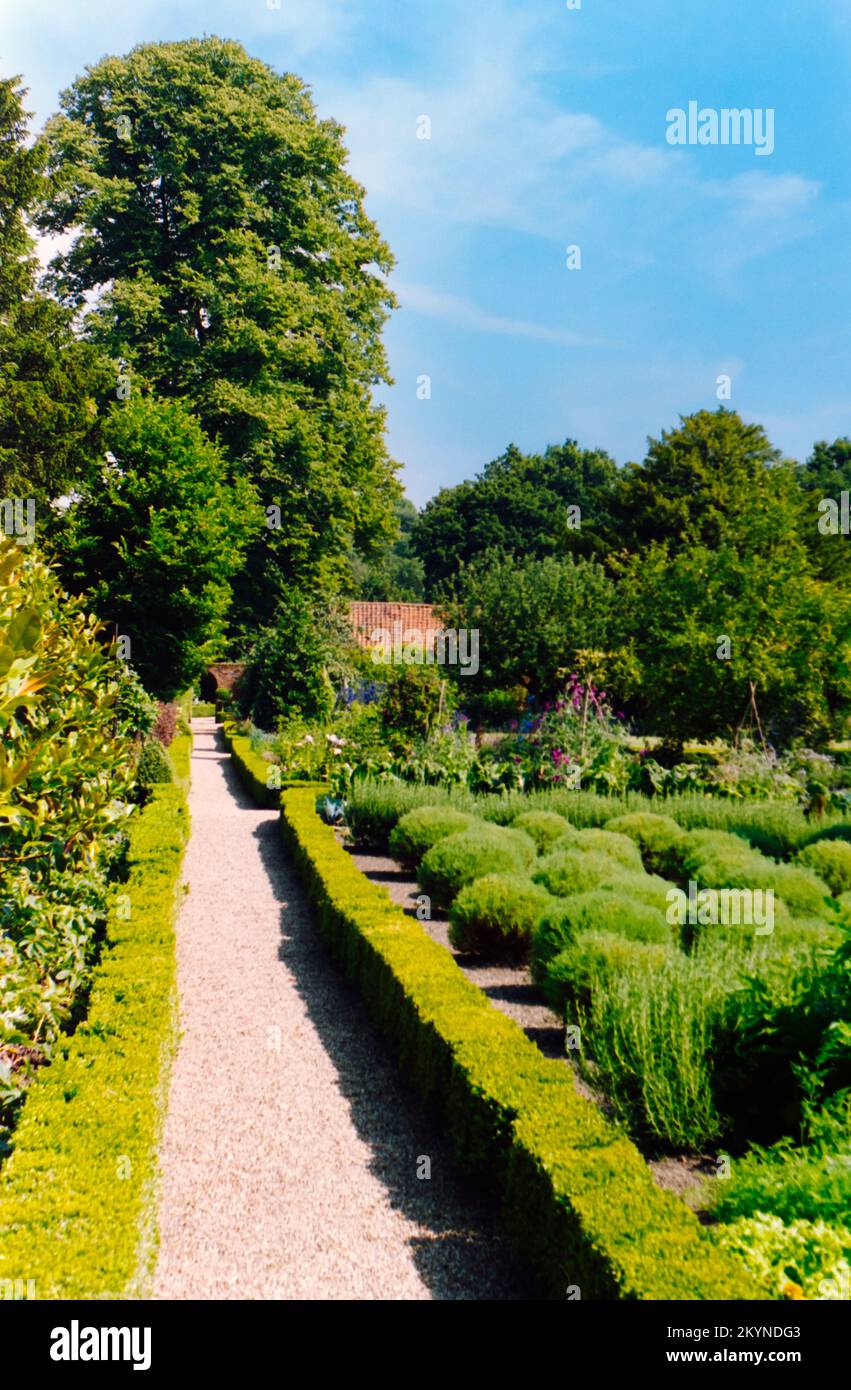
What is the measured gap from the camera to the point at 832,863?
28.6ft

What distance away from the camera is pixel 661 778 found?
1356 cm

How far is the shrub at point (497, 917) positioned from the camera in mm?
7312

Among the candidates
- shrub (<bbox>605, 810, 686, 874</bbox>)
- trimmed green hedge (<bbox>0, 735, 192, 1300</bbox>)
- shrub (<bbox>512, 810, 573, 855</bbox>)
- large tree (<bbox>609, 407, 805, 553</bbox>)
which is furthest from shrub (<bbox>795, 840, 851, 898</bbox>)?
large tree (<bbox>609, 407, 805, 553</bbox>)

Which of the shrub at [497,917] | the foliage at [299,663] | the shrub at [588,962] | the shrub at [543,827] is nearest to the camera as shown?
the shrub at [588,962]

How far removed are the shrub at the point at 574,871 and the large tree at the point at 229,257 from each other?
18498 mm

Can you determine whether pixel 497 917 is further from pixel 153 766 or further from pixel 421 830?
pixel 153 766

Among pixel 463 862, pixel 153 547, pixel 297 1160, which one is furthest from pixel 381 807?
pixel 297 1160

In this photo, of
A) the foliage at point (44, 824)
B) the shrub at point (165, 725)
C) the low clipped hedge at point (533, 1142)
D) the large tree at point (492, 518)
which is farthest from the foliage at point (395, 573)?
the low clipped hedge at point (533, 1142)

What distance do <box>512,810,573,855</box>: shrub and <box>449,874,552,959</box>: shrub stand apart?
245cm

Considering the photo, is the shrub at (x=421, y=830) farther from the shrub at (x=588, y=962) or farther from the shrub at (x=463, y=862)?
the shrub at (x=588, y=962)

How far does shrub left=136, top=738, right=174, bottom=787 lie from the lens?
13398mm

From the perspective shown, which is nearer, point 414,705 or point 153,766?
point 153,766

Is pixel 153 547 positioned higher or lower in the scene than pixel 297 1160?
higher

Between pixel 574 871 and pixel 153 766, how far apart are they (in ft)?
25.1
